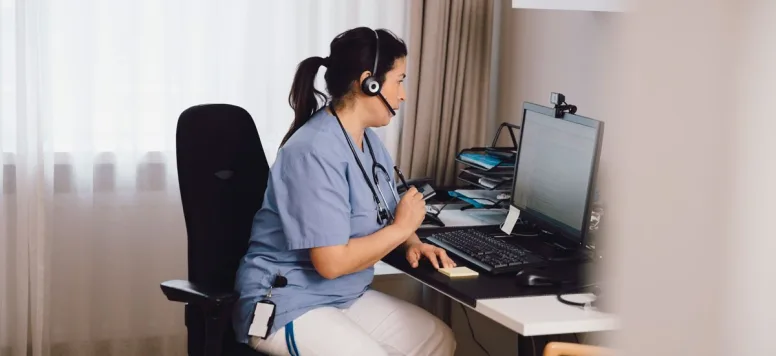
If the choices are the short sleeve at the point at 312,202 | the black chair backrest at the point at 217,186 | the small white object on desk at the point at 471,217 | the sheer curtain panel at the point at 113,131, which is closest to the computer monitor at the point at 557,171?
the small white object on desk at the point at 471,217

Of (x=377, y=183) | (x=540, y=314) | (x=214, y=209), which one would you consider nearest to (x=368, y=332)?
(x=377, y=183)

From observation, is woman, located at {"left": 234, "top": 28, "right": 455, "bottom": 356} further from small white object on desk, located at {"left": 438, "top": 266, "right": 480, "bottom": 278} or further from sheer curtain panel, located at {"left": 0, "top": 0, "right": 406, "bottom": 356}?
sheer curtain panel, located at {"left": 0, "top": 0, "right": 406, "bottom": 356}

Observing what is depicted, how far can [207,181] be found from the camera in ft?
6.58

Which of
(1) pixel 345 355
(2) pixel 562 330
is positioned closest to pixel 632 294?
(2) pixel 562 330

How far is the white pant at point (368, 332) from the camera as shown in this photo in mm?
1917

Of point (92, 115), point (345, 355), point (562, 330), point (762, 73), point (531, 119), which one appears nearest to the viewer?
point (762, 73)

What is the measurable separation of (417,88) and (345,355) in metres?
1.34

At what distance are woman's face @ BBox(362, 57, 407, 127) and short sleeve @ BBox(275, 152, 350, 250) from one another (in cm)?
18

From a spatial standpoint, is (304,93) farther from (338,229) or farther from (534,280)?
(534,280)

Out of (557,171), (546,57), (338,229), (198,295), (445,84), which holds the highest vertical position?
(546,57)

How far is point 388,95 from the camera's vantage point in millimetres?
2100

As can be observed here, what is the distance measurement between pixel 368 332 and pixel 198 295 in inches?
16.7

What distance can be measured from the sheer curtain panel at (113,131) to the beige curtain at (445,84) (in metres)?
0.12

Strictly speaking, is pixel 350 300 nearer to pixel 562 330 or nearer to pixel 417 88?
pixel 562 330
